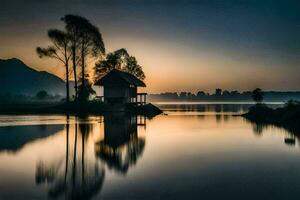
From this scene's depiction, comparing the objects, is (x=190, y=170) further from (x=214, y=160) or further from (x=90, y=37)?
(x=90, y=37)

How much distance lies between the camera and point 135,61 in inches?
3612

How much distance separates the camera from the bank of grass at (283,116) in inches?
1649

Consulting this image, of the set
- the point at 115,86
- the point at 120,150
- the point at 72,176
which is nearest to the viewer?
the point at 72,176

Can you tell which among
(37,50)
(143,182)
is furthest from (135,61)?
(143,182)

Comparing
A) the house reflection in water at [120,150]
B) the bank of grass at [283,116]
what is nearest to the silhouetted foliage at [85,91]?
the bank of grass at [283,116]

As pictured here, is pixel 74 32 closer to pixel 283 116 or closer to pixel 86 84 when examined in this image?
pixel 86 84

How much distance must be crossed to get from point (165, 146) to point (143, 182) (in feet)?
38.1

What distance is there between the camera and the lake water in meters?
12.2

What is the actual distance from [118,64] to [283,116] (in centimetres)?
4758

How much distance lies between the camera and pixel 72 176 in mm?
14844

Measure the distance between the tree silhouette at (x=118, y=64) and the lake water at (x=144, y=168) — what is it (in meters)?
53.4

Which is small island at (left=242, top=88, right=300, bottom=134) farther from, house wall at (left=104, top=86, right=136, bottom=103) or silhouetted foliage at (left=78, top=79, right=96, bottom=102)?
silhouetted foliage at (left=78, top=79, right=96, bottom=102)

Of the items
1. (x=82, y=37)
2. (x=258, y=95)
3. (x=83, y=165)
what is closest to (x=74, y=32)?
(x=82, y=37)

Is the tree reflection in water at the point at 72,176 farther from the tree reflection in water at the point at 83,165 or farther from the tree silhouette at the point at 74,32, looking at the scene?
the tree silhouette at the point at 74,32
